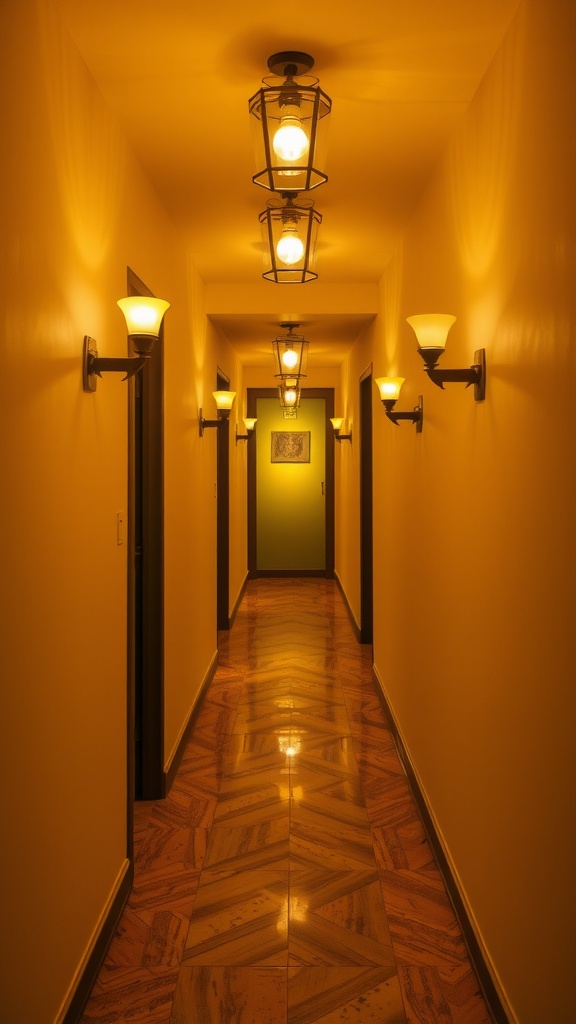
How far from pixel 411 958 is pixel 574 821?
43.6 inches

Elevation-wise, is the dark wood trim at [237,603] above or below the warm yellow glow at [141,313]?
below

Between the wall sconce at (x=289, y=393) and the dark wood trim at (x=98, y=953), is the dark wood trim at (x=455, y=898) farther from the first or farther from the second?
the wall sconce at (x=289, y=393)

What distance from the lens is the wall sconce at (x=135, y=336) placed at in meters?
2.22

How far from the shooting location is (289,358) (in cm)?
599

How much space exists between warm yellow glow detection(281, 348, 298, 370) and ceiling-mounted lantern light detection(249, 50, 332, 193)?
3778mm

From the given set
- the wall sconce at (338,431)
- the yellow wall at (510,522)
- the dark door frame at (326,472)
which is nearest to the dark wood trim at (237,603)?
the dark door frame at (326,472)

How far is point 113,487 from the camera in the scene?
2510 mm

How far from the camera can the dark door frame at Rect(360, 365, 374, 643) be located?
247 inches

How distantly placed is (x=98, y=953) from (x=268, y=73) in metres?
2.66

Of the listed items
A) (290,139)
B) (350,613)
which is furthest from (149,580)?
(350,613)

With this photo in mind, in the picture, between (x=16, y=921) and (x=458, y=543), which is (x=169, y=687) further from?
(x=16, y=921)

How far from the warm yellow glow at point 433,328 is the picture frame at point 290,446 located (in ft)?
25.4

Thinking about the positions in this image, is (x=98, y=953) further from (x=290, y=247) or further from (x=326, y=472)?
(x=326, y=472)

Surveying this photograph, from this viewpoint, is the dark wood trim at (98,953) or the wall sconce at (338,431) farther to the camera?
the wall sconce at (338,431)
